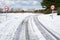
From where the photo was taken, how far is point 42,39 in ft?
43.7

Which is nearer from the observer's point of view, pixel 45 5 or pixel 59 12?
pixel 59 12

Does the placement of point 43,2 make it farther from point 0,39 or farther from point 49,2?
point 0,39

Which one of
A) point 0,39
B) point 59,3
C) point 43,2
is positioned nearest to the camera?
point 0,39

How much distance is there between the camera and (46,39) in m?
13.4

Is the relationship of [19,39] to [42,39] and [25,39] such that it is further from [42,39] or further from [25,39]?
[42,39]

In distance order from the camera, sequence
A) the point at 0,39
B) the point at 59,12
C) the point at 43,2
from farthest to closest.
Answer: the point at 43,2
the point at 59,12
the point at 0,39

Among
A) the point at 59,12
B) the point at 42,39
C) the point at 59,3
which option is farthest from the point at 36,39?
the point at 59,3

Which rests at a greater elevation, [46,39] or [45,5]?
[46,39]

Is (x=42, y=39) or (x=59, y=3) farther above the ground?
(x=42, y=39)

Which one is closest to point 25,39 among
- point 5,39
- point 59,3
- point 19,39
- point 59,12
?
point 19,39

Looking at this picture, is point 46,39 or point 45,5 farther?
point 45,5

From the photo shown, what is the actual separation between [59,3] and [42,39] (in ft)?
267

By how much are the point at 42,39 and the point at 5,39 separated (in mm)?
2220

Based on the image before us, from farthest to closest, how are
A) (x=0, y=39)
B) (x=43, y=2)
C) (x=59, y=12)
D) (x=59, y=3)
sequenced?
(x=43, y=2) < (x=59, y=3) < (x=59, y=12) < (x=0, y=39)
